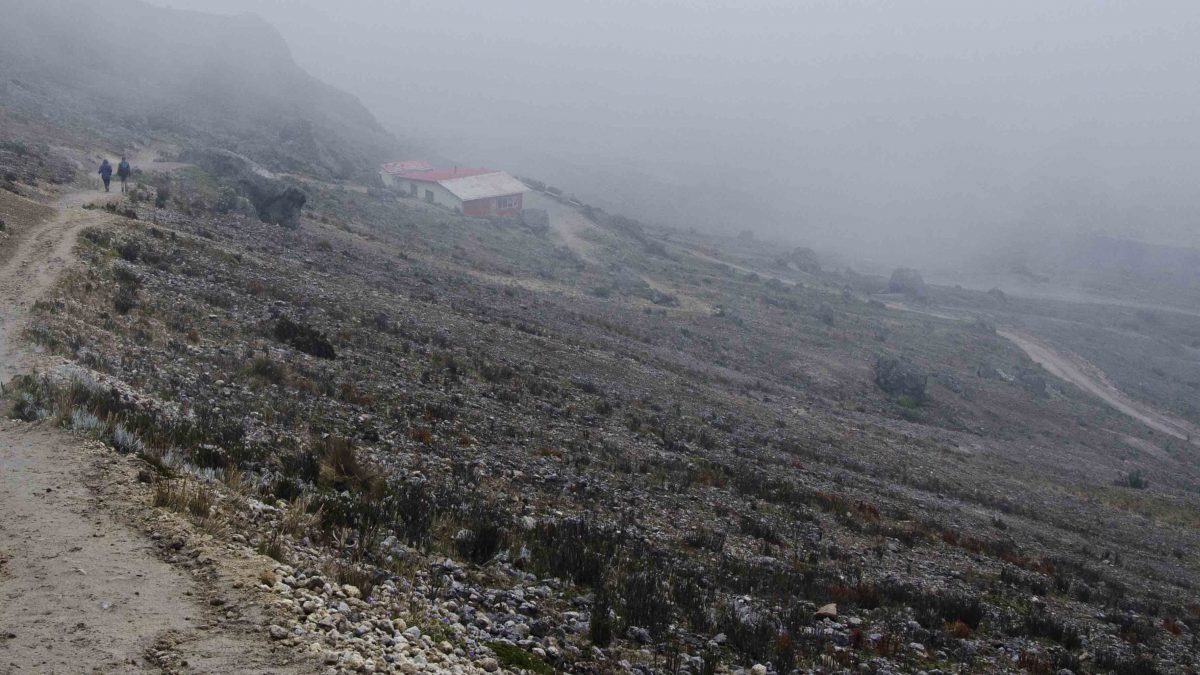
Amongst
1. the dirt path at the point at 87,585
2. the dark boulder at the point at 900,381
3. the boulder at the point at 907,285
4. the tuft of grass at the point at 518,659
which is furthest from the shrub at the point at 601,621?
the boulder at the point at 907,285

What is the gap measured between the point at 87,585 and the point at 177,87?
397 ft

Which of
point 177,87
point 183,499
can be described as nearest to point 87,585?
point 183,499

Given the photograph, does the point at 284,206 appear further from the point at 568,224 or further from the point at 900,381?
the point at 568,224

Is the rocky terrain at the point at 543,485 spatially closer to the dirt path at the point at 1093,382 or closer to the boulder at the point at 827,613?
the boulder at the point at 827,613

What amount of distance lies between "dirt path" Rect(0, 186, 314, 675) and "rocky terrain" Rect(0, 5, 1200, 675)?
3.4 inches

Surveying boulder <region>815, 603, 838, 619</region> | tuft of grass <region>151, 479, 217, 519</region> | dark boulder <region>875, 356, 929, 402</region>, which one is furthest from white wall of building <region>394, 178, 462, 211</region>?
tuft of grass <region>151, 479, 217, 519</region>

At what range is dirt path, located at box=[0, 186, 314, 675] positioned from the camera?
759cm

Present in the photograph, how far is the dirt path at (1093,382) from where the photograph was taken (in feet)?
223

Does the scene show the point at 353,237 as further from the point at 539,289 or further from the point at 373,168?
the point at 373,168

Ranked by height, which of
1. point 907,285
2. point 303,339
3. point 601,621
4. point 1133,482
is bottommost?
point 1133,482

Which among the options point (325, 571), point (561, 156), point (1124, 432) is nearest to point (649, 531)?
point (325, 571)

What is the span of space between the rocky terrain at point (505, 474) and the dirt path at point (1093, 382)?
1080 centimetres

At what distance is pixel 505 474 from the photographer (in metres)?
18.5

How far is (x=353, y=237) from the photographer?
53.8 meters
